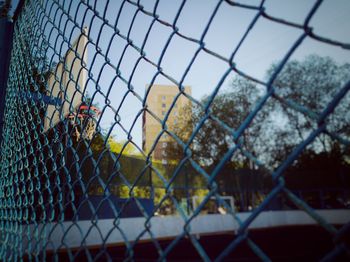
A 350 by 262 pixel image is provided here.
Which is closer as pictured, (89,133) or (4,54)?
(4,54)

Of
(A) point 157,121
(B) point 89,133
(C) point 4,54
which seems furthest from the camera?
(B) point 89,133

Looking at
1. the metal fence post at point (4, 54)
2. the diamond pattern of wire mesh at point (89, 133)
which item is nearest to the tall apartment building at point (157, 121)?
the diamond pattern of wire mesh at point (89, 133)

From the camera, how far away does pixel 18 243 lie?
1.48m

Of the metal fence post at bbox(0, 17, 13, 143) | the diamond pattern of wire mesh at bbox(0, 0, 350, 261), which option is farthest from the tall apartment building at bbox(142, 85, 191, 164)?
the metal fence post at bbox(0, 17, 13, 143)

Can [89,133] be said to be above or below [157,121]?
below

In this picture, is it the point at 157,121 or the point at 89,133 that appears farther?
the point at 89,133

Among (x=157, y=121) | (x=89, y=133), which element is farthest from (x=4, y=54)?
(x=157, y=121)

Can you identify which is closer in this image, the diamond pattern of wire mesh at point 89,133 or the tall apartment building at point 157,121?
the diamond pattern of wire mesh at point 89,133

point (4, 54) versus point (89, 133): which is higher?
point (4, 54)

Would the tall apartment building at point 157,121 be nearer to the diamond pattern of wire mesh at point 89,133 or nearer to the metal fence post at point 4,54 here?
the diamond pattern of wire mesh at point 89,133

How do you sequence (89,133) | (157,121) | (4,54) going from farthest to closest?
(89,133) → (4,54) → (157,121)

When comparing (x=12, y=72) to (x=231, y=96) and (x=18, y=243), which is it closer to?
(x=18, y=243)

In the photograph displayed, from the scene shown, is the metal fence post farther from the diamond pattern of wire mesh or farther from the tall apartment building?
the tall apartment building

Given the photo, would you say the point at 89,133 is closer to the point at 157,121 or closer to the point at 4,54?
the point at 4,54
